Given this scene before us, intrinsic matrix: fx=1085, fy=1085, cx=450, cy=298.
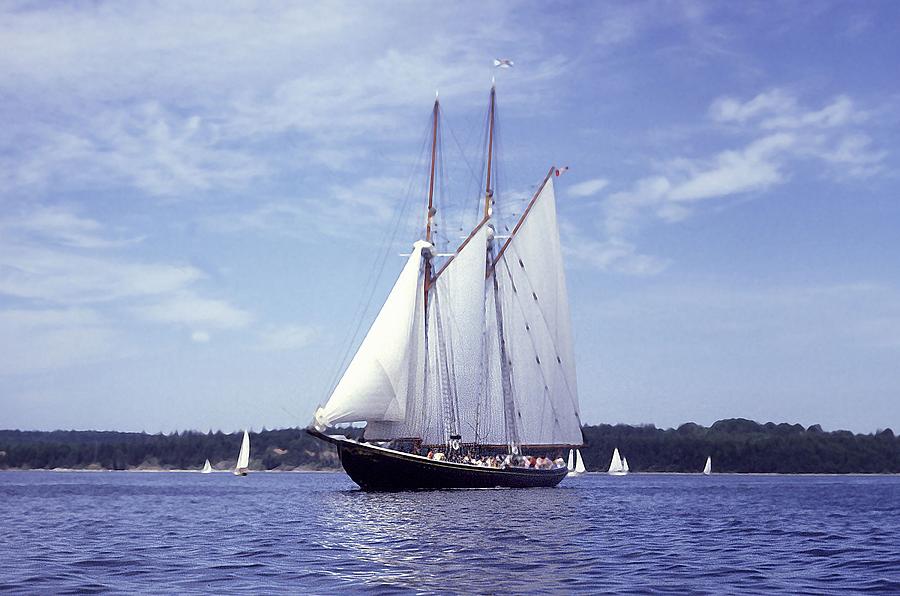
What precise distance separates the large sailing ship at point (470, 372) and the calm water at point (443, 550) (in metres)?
12.1

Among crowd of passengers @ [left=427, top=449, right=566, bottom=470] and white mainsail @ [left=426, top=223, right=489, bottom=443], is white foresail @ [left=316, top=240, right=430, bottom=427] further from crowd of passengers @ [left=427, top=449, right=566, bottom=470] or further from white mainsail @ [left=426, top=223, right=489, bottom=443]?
crowd of passengers @ [left=427, top=449, right=566, bottom=470]

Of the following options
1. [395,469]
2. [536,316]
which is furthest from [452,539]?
[536,316]

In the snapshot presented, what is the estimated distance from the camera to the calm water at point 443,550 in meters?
30.0

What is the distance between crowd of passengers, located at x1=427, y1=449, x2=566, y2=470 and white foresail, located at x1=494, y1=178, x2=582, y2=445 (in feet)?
6.72

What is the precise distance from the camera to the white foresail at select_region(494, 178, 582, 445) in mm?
96438

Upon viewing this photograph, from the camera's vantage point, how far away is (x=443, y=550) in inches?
Result: 1538

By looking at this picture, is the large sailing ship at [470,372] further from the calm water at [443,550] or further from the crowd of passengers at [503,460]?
the calm water at [443,550]

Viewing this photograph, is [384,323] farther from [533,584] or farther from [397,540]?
[533,584]

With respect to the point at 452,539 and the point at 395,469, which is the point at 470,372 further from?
the point at 452,539

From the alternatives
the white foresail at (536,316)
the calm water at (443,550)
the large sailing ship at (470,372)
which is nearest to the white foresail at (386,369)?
the large sailing ship at (470,372)

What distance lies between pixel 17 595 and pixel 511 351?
235 ft

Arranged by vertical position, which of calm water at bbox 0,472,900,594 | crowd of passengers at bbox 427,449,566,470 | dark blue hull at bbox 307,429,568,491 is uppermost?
crowd of passengers at bbox 427,449,566,470

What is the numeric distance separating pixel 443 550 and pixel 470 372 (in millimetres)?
51928

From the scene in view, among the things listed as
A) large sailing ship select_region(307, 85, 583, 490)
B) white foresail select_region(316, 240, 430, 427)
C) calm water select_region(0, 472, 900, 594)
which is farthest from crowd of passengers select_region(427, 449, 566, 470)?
calm water select_region(0, 472, 900, 594)
